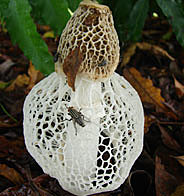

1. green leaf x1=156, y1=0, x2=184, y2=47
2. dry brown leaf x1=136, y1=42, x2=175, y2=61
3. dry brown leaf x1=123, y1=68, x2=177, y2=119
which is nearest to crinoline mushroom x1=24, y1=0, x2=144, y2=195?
green leaf x1=156, y1=0, x2=184, y2=47

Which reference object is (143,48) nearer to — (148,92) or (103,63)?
(148,92)

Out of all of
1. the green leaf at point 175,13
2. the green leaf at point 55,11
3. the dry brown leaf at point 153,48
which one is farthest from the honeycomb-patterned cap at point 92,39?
the dry brown leaf at point 153,48

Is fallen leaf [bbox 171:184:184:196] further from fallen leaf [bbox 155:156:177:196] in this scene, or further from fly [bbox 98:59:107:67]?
fly [bbox 98:59:107:67]

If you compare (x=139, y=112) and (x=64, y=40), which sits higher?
(x=64, y=40)

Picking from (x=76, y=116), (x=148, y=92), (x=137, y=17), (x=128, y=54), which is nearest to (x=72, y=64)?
(x=76, y=116)

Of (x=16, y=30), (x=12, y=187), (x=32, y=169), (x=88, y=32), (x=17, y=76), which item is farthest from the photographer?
(x=17, y=76)

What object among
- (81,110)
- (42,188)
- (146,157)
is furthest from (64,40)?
(146,157)

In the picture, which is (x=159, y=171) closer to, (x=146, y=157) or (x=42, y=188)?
(x=146, y=157)
